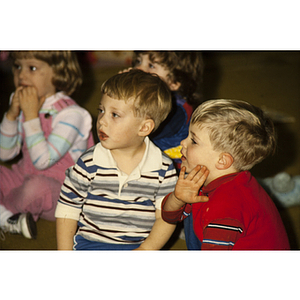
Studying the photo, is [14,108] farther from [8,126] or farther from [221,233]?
[221,233]

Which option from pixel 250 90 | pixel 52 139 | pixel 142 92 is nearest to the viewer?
pixel 142 92

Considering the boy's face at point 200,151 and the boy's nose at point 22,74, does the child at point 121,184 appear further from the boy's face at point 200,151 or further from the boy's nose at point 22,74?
the boy's nose at point 22,74

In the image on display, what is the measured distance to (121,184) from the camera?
1.01m

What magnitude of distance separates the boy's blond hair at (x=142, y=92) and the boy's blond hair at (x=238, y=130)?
123 mm

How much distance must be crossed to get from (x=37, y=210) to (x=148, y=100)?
548mm

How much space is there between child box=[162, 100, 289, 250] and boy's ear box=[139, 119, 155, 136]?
0.11 metres

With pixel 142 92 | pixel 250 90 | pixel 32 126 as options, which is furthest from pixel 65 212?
pixel 250 90

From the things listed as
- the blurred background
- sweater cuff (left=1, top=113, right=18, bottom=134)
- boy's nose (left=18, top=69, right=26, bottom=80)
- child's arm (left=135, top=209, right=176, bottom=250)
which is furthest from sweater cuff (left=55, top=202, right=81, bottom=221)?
boy's nose (left=18, top=69, right=26, bottom=80)

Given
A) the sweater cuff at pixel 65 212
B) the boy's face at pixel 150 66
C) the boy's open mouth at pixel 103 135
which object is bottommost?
the sweater cuff at pixel 65 212

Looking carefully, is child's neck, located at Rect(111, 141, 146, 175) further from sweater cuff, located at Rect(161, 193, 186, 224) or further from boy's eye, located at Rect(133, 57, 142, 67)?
boy's eye, located at Rect(133, 57, 142, 67)

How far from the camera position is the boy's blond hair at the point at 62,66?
1.12m

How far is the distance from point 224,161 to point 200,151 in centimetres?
7

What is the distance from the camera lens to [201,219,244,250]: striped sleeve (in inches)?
33.8

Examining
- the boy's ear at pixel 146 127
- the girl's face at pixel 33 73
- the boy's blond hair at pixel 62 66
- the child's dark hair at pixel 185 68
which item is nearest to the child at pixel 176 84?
the child's dark hair at pixel 185 68
